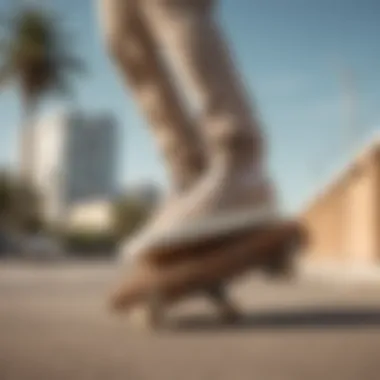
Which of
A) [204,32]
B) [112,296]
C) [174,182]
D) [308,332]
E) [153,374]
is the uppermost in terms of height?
[204,32]

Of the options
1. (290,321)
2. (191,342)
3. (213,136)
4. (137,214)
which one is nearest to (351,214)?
(137,214)

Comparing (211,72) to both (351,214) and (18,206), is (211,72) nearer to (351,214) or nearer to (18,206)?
(18,206)

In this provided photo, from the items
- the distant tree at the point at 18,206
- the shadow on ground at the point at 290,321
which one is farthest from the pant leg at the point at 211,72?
the distant tree at the point at 18,206

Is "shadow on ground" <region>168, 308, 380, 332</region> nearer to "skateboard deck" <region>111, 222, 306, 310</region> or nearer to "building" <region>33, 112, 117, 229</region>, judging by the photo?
"skateboard deck" <region>111, 222, 306, 310</region>

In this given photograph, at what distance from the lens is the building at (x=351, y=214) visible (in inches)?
185

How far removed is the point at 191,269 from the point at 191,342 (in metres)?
0.23

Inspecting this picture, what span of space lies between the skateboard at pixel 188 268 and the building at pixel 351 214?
2.95 m

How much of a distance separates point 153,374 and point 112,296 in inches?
24.0

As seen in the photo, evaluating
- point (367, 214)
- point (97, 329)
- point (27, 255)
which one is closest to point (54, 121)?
point (97, 329)

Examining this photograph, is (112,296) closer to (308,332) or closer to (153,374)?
(308,332)

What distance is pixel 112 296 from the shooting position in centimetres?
147

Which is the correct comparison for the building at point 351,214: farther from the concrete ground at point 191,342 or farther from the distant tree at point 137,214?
the concrete ground at point 191,342

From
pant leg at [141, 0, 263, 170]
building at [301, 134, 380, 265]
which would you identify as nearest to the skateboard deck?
pant leg at [141, 0, 263, 170]

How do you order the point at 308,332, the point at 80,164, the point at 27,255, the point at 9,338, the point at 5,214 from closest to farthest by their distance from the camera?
1. the point at 9,338
2. the point at 308,332
3. the point at 80,164
4. the point at 27,255
5. the point at 5,214
